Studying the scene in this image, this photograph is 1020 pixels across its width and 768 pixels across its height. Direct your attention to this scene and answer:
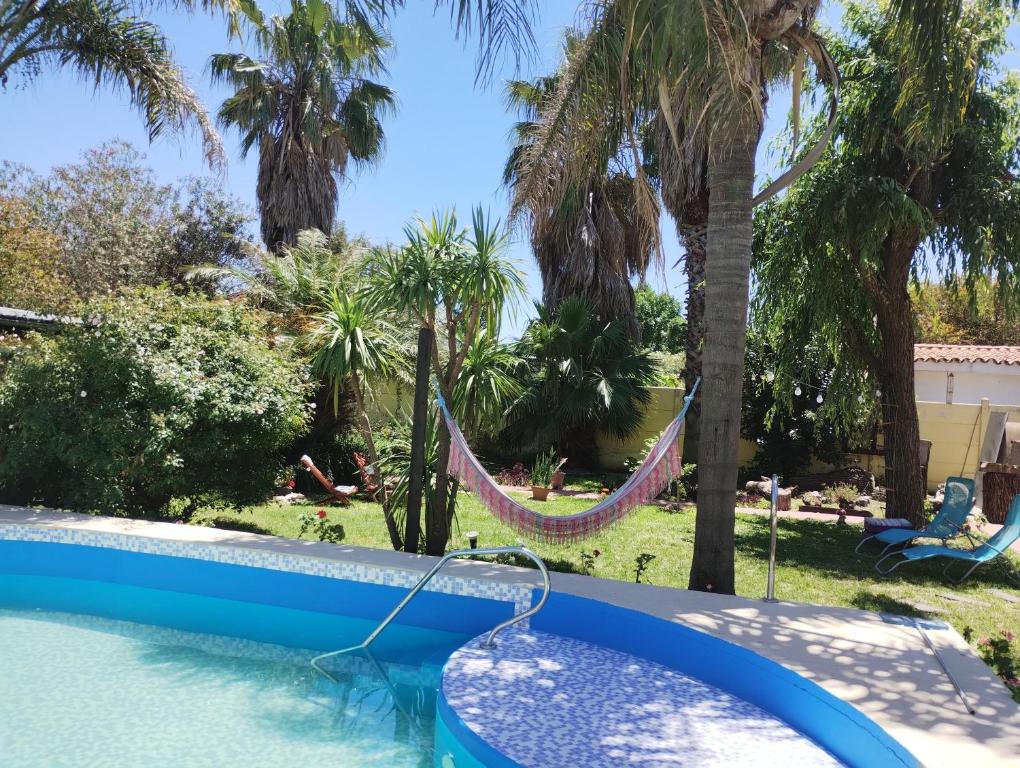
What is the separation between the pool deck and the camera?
3.00 metres

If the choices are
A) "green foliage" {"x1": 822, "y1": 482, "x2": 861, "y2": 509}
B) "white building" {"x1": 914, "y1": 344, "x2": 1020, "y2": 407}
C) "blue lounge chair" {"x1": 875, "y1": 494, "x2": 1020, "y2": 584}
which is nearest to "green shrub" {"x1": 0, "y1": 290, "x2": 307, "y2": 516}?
"blue lounge chair" {"x1": 875, "y1": 494, "x2": 1020, "y2": 584}

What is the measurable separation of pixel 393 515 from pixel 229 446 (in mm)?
1659

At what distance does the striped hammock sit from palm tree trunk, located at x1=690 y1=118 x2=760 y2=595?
461 millimetres

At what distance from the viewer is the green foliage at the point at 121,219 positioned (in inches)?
712

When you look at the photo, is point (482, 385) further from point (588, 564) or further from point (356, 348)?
point (588, 564)

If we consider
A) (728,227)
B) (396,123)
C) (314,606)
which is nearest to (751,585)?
(728,227)

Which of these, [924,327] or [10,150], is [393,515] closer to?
[10,150]

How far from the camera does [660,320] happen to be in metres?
36.6

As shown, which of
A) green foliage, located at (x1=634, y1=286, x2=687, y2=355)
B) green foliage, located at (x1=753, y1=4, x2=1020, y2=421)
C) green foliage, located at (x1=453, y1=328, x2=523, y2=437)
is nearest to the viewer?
green foliage, located at (x1=453, y1=328, x2=523, y2=437)

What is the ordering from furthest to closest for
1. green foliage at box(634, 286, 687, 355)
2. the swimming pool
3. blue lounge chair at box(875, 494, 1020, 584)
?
green foliage at box(634, 286, 687, 355)
blue lounge chair at box(875, 494, 1020, 584)
the swimming pool

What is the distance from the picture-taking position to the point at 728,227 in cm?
523

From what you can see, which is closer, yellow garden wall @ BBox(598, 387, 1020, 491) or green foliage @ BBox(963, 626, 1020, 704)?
green foliage @ BBox(963, 626, 1020, 704)

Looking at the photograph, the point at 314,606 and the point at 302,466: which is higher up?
the point at 302,466

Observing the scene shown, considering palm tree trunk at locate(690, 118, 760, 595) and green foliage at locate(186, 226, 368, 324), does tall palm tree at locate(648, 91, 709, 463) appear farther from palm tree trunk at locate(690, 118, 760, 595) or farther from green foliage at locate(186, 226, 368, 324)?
green foliage at locate(186, 226, 368, 324)
